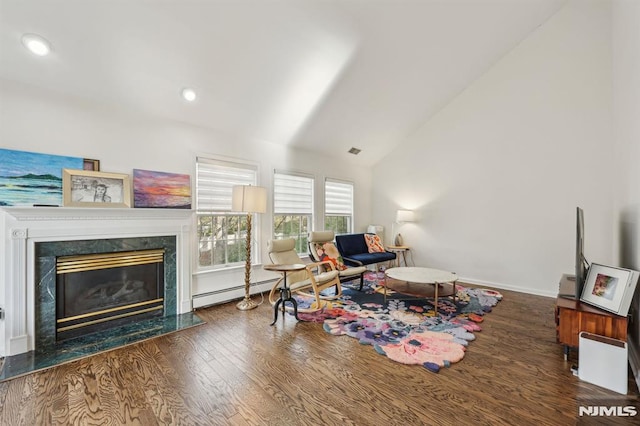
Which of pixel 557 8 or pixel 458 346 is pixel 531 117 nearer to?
pixel 557 8

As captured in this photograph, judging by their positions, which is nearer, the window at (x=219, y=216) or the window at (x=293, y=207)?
the window at (x=219, y=216)

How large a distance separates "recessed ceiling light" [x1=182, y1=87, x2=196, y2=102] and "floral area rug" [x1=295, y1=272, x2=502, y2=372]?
3064mm

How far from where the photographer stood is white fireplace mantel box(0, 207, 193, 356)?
7.92ft

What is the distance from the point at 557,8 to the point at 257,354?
619cm

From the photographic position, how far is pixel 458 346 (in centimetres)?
258

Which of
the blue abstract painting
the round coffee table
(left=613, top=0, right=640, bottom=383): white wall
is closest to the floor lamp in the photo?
the blue abstract painting

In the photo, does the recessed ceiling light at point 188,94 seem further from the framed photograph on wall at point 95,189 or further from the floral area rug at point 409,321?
the floral area rug at point 409,321

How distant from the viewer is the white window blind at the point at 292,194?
15.7ft

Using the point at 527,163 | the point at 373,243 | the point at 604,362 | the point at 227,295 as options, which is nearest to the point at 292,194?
the point at 373,243

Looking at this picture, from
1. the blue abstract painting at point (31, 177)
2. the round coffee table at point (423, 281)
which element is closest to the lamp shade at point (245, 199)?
the blue abstract painting at point (31, 177)

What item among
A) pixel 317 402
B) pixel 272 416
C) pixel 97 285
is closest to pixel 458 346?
pixel 317 402

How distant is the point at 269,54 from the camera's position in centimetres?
313

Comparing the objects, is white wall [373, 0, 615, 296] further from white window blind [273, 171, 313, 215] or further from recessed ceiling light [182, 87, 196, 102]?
recessed ceiling light [182, 87, 196, 102]

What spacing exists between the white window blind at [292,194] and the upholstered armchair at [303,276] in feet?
3.31
